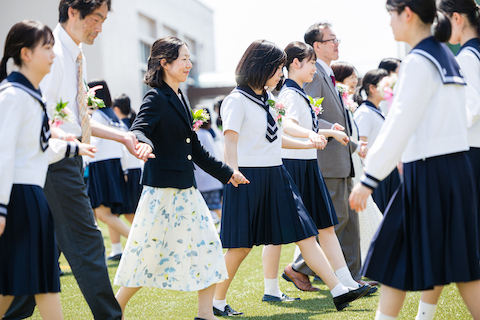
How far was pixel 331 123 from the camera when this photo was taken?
16.0ft

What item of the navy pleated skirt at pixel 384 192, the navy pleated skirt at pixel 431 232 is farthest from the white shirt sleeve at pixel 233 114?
the navy pleated skirt at pixel 384 192

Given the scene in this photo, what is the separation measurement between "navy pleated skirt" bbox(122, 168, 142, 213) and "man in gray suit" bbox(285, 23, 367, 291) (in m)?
3.15

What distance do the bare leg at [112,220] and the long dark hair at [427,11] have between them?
504 cm

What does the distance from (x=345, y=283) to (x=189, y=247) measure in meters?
1.31

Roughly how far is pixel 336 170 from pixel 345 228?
0.59 metres

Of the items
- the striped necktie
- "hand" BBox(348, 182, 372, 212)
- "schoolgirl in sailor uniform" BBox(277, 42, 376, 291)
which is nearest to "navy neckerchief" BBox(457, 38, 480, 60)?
"schoolgirl in sailor uniform" BBox(277, 42, 376, 291)

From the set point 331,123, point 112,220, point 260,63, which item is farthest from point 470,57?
point 112,220

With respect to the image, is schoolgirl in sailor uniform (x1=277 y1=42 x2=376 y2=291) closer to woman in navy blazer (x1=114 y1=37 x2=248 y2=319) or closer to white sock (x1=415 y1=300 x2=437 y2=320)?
woman in navy blazer (x1=114 y1=37 x2=248 y2=319)

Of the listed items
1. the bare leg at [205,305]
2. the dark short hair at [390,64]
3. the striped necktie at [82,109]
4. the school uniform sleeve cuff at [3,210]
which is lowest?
the bare leg at [205,305]

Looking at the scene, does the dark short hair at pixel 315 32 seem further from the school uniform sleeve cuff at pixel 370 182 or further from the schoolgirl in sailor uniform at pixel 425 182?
the school uniform sleeve cuff at pixel 370 182

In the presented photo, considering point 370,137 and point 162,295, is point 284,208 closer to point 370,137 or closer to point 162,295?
point 162,295

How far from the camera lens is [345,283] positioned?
4.15 m

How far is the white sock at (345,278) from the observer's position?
414cm

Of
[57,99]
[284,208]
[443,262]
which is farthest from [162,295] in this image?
[443,262]
